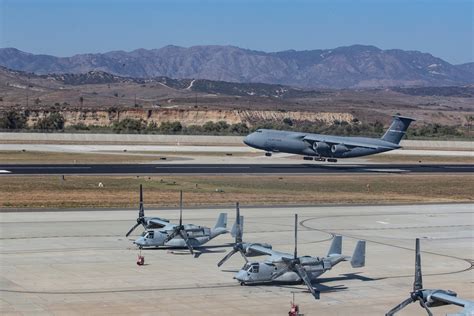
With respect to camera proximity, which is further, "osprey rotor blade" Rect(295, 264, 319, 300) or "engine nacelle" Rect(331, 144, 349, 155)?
"engine nacelle" Rect(331, 144, 349, 155)

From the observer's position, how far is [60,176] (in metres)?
96.6

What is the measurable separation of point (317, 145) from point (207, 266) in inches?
3025

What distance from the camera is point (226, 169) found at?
113 meters

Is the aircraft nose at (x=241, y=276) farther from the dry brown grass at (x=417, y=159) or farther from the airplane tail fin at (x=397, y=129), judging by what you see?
the dry brown grass at (x=417, y=159)

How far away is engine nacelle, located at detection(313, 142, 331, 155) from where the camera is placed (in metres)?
125

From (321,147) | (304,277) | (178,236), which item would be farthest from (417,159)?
(304,277)

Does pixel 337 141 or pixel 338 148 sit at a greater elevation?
pixel 337 141

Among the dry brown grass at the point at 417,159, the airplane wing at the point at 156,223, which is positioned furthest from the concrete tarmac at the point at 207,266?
the dry brown grass at the point at 417,159

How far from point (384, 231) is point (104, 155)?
72.2 metres

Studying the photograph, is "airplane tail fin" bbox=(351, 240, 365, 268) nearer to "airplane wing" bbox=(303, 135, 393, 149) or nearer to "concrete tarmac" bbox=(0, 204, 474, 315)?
"concrete tarmac" bbox=(0, 204, 474, 315)

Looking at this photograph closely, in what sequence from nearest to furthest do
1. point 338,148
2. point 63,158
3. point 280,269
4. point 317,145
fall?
point 280,269, point 63,158, point 317,145, point 338,148

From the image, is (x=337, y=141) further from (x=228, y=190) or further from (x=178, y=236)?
(x=178, y=236)

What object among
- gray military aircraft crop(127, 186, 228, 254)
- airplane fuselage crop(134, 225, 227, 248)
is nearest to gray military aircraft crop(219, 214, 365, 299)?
gray military aircraft crop(127, 186, 228, 254)

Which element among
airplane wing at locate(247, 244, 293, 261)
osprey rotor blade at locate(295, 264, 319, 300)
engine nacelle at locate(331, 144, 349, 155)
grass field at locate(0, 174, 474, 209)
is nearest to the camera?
osprey rotor blade at locate(295, 264, 319, 300)
